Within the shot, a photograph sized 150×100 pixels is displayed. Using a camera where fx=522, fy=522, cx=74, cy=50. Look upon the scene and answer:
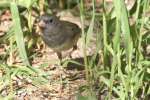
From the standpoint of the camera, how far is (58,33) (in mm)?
4234

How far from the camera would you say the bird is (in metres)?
Answer: 4.11

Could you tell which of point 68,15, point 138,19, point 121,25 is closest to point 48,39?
point 68,15

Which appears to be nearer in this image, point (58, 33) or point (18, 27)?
point (18, 27)

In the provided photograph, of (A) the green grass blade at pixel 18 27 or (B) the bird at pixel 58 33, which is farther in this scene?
(B) the bird at pixel 58 33

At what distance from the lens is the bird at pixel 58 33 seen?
411cm

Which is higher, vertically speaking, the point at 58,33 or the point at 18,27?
the point at 18,27

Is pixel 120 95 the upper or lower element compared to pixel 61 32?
lower

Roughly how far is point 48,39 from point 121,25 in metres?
1.37

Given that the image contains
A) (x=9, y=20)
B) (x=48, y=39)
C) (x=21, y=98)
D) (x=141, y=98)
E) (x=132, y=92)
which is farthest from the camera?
(x=9, y=20)

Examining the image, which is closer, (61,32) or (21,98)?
(21,98)

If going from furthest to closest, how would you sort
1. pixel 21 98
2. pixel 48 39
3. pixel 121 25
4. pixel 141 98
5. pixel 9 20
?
1. pixel 9 20
2. pixel 48 39
3. pixel 21 98
4. pixel 141 98
5. pixel 121 25

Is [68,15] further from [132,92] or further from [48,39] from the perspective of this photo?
[132,92]

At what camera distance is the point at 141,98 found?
11.3ft

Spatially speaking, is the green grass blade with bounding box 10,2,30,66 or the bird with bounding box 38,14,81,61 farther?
the bird with bounding box 38,14,81,61
